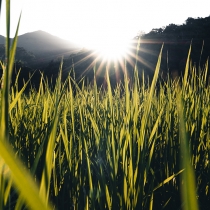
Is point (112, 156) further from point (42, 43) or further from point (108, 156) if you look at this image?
point (42, 43)

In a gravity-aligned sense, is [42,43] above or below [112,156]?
above

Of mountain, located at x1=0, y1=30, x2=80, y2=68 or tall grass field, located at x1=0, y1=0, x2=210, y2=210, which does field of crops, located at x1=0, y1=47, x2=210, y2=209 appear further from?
mountain, located at x1=0, y1=30, x2=80, y2=68

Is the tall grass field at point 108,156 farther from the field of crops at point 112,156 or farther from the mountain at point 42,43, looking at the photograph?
the mountain at point 42,43

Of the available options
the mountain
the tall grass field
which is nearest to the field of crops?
the tall grass field

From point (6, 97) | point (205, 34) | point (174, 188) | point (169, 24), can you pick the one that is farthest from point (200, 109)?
point (169, 24)

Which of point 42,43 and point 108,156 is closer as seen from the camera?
point 108,156

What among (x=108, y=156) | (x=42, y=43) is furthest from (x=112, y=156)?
(x=42, y=43)

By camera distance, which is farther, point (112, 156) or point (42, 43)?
point (42, 43)

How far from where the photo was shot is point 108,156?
632mm

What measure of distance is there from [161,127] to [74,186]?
49 cm

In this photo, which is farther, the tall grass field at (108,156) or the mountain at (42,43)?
the mountain at (42,43)

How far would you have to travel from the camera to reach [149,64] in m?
8.41

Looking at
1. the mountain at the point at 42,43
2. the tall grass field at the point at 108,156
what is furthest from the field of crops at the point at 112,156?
the mountain at the point at 42,43

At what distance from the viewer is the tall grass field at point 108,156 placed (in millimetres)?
320
